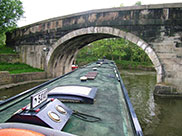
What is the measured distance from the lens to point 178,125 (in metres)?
4.89

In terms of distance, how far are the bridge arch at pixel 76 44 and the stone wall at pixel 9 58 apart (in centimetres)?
472

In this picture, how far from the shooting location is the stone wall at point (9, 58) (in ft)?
43.3

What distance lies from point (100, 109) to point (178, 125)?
4068mm

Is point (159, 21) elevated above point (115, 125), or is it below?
above

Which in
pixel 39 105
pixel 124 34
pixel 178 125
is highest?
pixel 124 34

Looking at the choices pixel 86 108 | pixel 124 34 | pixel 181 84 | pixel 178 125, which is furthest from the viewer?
pixel 124 34

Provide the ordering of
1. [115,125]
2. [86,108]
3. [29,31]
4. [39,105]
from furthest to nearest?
[29,31] < [86,108] < [115,125] < [39,105]

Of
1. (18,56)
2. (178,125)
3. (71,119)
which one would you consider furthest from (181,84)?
(18,56)

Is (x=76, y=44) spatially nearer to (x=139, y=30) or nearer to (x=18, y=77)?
(x=18, y=77)

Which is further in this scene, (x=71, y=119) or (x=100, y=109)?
(x=100, y=109)

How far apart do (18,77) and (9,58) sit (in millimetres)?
5037

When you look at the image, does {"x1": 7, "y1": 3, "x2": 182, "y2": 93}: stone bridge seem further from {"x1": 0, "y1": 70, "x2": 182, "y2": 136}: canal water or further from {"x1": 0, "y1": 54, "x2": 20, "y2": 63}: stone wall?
{"x1": 0, "y1": 54, "x2": 20, "y2": 63}: stone wall

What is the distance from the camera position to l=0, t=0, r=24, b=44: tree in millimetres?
13547

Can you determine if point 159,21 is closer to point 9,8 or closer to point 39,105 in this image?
point 39,105
